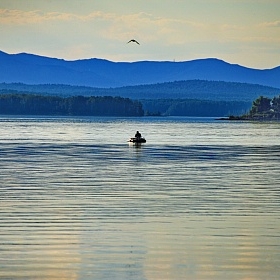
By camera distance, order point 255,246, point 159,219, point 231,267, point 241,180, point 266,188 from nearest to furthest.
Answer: point 231,267, point 255,246, point 159,219, point 266,188, point 241,180

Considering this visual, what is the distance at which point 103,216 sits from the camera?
86.6 ft

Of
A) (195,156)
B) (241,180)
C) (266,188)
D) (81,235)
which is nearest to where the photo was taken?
(81,235)

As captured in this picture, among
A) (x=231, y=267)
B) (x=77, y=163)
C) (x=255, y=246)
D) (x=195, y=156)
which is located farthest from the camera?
(x=195, y=156)

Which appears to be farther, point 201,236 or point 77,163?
point 77,163

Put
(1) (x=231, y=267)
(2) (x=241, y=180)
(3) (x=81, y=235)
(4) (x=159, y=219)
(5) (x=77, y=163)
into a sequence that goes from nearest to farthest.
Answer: (1) (x=231, y=267) → (3) (x=81, y=235) → (4) (x=159, y=219) → (2) (x=241, y=180) → (5) (x=77, y=163)

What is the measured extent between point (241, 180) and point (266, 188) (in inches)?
162

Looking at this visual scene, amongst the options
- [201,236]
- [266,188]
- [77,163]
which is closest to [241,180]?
[266,188]

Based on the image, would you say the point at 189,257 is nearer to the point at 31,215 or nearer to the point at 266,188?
the point at 31,215

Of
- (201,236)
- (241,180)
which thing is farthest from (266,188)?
(201,236)

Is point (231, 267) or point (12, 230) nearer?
point (231, 267)

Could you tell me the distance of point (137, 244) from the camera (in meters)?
21.7

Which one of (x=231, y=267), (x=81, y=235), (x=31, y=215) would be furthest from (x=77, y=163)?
(x=231, y=267)

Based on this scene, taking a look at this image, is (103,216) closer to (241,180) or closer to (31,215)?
(31,215)

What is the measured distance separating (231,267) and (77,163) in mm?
33140
